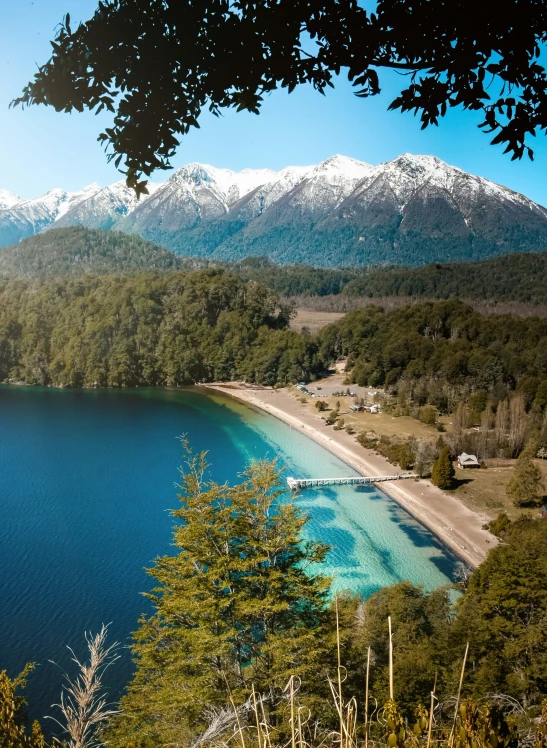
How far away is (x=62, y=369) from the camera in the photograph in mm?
52594

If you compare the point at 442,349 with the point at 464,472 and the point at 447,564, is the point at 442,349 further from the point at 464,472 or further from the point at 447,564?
the point at 447,564

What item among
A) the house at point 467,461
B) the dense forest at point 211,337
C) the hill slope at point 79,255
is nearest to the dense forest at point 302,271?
the hill slope at point 79,255

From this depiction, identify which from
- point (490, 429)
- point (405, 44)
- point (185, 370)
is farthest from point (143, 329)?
point (405, 44)

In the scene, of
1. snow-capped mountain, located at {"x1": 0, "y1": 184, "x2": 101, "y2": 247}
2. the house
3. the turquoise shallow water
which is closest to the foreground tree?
the turquoise shallow water

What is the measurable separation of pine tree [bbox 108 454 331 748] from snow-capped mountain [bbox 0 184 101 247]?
150338 millimetres

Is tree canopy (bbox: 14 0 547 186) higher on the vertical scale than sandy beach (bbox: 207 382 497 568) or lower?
higher

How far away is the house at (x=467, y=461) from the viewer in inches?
1098

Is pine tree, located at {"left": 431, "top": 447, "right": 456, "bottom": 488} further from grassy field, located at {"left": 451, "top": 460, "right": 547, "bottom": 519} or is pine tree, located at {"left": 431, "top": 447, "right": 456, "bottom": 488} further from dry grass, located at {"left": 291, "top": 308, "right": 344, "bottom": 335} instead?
dry grass, located at {"left": 291, "top": 308, "right": 344, "bottom": 335}

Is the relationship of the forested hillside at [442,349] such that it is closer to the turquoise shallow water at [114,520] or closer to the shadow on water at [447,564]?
the turquoise shallow water at [114,520]

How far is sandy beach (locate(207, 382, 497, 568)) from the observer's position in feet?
65.1

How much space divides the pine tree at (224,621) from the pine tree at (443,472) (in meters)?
18.4

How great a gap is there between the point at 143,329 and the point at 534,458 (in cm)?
4073

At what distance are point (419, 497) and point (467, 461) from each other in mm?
5192

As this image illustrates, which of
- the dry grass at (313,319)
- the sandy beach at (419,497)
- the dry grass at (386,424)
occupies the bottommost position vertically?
the sandy beach at (419,497)
